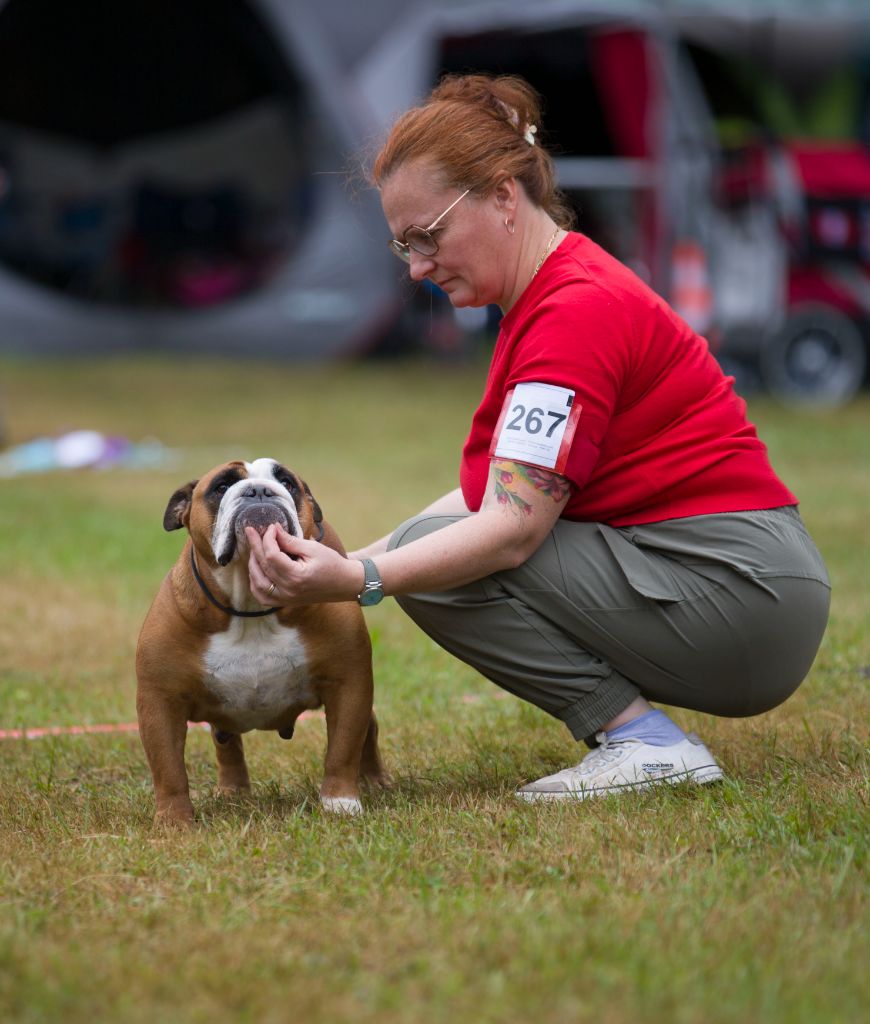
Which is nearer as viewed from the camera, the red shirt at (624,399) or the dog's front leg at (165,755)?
the red shirt at (624,399)

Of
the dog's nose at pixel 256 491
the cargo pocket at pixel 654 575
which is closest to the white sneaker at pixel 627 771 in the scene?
the cargo pocket at pixel 654 575

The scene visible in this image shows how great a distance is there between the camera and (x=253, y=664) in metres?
3.33

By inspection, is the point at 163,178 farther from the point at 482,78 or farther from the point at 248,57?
the point at 482,78

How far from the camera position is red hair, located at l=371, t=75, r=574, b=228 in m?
3.14

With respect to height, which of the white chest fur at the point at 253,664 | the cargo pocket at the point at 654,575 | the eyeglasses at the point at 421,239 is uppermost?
the eyeglasses at the point at 421,239

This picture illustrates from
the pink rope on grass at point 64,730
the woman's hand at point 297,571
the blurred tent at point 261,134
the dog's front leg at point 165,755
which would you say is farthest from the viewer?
the blurred tent at point 261,134

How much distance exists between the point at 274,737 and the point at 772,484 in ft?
5.55

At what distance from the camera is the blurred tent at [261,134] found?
50.0 feet

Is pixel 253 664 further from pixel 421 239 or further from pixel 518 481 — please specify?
pixel 421 239

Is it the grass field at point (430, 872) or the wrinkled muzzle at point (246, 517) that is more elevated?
the wrinkled muzzle at point (246, 517)

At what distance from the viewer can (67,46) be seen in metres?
16.0

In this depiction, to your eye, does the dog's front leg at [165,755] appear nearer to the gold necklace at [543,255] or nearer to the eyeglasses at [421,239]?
the eyeglasses at [421,239]

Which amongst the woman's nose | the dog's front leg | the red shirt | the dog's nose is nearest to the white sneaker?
the red shirt

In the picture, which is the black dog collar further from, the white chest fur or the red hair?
the red hair
